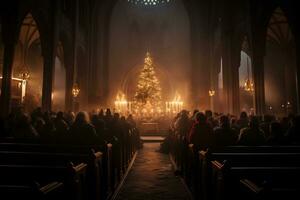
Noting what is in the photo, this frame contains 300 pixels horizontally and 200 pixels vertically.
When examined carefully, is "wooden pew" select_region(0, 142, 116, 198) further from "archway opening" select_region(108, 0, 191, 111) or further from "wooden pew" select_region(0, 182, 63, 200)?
"archway opening" select_region(108, 0, 191, 111)

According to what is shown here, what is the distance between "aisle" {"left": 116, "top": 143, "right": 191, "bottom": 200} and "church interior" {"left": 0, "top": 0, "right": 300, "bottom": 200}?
0.03 m

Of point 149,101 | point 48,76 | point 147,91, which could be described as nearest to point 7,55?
point 48,76

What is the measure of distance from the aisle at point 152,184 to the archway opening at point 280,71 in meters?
17.1

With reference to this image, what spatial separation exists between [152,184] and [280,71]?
20.7m

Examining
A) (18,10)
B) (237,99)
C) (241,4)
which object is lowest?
(237,99)

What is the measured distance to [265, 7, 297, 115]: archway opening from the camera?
21875mm

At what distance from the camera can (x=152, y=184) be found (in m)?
6.41

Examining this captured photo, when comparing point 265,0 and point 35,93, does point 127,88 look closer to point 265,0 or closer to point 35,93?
point 35,93

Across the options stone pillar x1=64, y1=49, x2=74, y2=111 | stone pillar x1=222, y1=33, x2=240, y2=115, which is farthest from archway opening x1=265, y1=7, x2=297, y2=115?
stone pillar x1=64, y1=49, x2=74, y2=111

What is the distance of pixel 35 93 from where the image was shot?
75.8ft

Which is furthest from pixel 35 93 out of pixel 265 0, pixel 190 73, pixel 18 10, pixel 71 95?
pixel 265 0

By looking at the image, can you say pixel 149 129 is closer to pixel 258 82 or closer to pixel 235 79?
pixel 235 79

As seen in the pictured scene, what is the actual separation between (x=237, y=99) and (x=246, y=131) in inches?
413

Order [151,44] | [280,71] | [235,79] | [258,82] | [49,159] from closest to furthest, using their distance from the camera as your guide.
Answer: [49,159], [258,82], [235,79], [280,71], [151,44]
